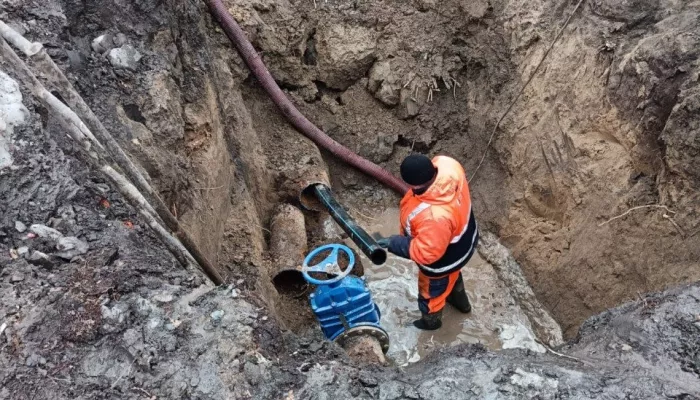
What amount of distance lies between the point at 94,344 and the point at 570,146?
405 centimetres

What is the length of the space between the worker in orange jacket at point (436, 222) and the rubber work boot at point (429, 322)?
0.30m

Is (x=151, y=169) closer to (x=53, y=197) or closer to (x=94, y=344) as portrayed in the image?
(x=53, y=197)

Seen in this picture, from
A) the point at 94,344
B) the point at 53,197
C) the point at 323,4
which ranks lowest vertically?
the point at 94,344

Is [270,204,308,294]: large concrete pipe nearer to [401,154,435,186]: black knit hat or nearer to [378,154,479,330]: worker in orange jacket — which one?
[378,154,479,330]: worker in orange jacket

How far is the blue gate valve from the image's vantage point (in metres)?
3.63

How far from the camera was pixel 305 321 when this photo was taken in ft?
14.4

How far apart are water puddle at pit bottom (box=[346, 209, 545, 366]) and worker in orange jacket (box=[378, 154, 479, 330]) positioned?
0.56 metres

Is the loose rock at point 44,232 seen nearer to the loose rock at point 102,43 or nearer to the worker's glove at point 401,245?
the loose rock at point 102,43

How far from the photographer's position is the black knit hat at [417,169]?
3.53 m

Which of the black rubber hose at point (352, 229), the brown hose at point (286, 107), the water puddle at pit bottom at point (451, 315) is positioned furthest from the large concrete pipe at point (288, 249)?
the brown hose at point (286, 107)

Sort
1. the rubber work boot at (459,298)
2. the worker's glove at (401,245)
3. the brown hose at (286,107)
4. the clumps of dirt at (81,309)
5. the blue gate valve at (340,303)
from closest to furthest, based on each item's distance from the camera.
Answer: the clumps of dirt at (81,309), the blue gate valve at (340,303), the worker's glove at (401,245), the rubber work boot at (459,298), the brown hose at (286,107)

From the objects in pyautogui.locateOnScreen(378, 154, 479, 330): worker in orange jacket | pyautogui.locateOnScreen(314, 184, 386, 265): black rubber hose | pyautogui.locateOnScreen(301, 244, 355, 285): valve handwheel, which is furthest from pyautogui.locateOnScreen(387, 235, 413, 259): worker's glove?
pyautogui.locateOnScreen(301, 244, 355, 285): valve handwheel

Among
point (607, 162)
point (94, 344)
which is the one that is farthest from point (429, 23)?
point (94, 344)

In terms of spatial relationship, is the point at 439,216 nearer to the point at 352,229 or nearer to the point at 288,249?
the point at 352,229
